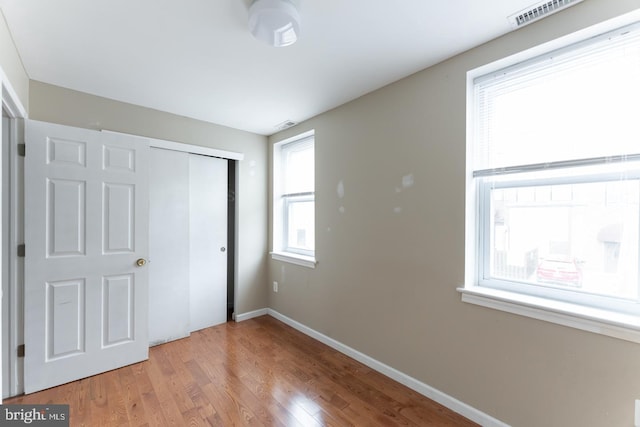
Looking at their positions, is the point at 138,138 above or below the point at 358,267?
above

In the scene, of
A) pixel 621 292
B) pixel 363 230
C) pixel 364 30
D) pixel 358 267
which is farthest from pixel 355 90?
pixel 621 292

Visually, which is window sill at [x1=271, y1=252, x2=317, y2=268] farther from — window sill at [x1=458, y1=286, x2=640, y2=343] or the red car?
the red car

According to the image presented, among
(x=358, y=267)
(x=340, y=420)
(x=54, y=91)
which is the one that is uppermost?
(x=54, y=91)

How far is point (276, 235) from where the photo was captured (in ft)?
12.3

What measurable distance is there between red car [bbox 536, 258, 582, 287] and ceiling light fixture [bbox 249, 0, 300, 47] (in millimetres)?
2018

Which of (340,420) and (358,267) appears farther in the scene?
(358,267)

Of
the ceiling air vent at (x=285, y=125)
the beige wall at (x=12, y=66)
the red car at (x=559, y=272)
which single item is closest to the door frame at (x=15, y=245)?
the beige wall at (x=12, y=66)

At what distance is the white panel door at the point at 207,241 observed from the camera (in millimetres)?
3234

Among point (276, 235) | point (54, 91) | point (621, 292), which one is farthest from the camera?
point (276, 235)

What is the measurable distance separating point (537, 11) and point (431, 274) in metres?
1.69

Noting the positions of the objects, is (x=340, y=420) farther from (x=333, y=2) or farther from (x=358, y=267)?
(x=333, y=2)

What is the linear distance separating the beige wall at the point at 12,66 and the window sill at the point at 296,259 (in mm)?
2646

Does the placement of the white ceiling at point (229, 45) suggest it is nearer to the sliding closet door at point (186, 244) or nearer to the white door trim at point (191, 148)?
the white door trim at point (191, 148)

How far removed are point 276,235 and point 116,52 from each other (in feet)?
8.05
